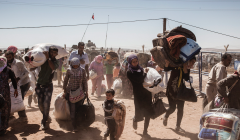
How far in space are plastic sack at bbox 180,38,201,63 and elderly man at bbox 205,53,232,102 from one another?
116cm

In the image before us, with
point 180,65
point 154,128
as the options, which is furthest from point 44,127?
point 180,65

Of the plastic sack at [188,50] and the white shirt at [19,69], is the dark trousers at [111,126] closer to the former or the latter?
the plastic sack at [188,50]

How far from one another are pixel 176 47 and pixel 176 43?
0.13 m

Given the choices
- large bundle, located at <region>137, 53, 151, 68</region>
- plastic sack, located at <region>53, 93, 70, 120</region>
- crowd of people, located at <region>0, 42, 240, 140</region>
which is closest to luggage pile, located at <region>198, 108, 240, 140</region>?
crowd of people, located at <region>0, 42, 240, 140</region>

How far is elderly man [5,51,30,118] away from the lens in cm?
519

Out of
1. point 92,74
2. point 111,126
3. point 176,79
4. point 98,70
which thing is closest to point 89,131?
point 111,126

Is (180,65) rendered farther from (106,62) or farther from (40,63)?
(106,62)

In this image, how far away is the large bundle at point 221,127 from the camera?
3.21 metres

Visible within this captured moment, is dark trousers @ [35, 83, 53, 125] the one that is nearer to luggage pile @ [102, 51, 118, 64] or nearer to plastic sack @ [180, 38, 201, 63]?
plastic sack @ [180, 38, 201, 63]

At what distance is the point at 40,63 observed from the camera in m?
4.79

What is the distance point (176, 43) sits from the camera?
414cm

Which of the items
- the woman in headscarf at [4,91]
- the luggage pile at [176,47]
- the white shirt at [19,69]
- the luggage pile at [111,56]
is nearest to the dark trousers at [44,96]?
the woman in headscarf at [4,91]

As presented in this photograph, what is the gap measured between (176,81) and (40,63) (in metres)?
3.08

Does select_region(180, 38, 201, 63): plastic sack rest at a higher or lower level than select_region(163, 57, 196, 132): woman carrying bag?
higher
